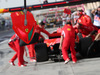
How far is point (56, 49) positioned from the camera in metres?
8.80

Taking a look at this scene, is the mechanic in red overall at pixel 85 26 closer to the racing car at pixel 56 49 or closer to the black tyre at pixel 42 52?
the racing car at pixel 56 49

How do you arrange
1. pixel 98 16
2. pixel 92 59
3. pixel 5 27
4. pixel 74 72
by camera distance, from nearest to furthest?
pixel 74 72, pixel 92 59, pixel 98 16, pixel 5 27

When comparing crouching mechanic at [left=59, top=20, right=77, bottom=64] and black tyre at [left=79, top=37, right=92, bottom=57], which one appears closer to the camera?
crouching mechanic at [left=59, top=20, right=77, bottom=64]

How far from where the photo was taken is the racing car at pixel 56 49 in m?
8.43

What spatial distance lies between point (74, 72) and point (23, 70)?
1716mm

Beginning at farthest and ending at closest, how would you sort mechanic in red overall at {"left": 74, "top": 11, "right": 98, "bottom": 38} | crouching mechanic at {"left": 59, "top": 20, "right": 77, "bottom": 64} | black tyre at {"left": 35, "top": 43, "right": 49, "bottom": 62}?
mechanic in red overall at {"left": 74, "top": 11, "right": 98, "bottom": 38} < black tyre at {"left": 35, "top": 43, "right": 49, "bottom": 62} < crouching mechanic at {"left": 59, "top": 20, "right": 77, "bottom": 64}

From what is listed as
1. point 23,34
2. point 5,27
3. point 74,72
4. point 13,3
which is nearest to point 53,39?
point 23,34

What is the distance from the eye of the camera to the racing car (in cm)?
843

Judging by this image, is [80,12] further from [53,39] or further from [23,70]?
[23,70]

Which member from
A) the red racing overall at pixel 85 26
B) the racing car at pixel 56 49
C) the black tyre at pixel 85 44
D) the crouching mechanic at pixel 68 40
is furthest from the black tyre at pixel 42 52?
the red racing overall at pixel 85 26

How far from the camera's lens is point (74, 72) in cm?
659

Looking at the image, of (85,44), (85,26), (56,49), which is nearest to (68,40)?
(85,44)

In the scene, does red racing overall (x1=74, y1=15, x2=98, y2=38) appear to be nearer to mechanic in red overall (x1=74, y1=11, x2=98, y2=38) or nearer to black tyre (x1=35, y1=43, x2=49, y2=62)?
mechanic in red overall (x1=74, y1=11, x2=98, y2=38)

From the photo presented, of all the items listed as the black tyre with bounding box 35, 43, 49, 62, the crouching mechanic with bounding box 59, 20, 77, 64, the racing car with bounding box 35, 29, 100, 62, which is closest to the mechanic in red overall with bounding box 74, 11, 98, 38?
the racing car with bounding box 35, 29, 100, 62
